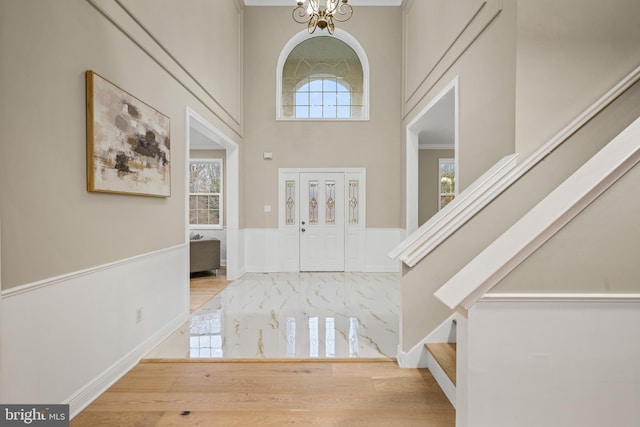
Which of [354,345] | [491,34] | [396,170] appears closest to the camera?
[491,34]

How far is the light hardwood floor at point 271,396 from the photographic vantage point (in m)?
1.83

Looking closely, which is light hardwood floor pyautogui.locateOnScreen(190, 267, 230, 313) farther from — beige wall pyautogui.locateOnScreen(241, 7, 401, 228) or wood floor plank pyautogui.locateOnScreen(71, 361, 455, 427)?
Result: wood floor plank pyautogui.locateOnScreen(71, 361, 455, 427)

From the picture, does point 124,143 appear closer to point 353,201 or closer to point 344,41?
point 353,201

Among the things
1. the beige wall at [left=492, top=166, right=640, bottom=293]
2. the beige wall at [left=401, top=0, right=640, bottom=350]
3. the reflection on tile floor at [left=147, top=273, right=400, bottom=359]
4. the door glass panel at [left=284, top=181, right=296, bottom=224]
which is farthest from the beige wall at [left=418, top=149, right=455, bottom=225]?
the beige wall at [left=492, top=166, right=640, bottom=293]

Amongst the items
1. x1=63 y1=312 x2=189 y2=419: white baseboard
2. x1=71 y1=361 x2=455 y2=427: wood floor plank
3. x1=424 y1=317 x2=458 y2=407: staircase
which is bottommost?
x1=71 y1=361 x2=455 y2=427: wood floor plank

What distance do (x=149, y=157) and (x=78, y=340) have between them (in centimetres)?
144

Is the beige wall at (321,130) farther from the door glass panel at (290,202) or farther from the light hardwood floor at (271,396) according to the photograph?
the light hardwood floor at (271,396)

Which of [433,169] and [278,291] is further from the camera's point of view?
[433,169]

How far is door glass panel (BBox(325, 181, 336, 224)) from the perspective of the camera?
624 cm

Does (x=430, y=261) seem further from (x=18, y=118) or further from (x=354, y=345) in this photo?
(x=18, y=118)

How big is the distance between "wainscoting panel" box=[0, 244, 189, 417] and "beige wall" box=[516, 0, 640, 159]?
115 inches

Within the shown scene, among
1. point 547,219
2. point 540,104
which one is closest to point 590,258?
point 547,219

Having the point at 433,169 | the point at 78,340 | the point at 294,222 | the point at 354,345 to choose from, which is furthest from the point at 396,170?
the point at 78,340

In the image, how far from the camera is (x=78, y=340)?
1.94 meters
